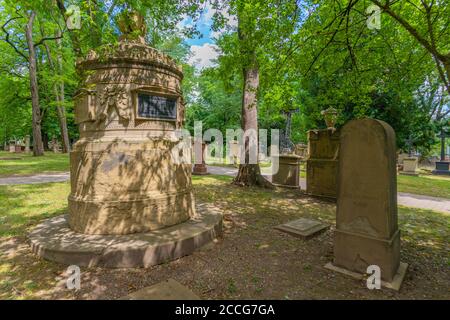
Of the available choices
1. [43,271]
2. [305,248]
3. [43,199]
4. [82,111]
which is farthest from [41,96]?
[305,248]

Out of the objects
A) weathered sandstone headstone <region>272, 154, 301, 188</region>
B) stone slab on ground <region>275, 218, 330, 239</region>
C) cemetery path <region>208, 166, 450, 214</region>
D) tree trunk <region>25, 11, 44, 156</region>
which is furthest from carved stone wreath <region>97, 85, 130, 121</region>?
tree trunk <region>25, 11, 44, 156</region>

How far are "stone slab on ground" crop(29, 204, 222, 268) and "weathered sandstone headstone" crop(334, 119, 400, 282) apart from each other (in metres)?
2.10

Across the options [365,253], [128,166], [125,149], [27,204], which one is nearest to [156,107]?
[125,149]

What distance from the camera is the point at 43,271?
306 cm

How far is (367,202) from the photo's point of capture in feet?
10.0

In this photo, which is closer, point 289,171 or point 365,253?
point 365,253

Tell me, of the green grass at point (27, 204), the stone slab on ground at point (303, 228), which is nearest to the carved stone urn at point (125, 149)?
the green grass at point (27, 204)

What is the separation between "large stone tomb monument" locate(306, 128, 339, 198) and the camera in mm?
7582

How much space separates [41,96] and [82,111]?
2729cm

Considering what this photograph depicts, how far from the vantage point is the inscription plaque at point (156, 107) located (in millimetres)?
4204

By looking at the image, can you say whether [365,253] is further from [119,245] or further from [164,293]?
[119,245]

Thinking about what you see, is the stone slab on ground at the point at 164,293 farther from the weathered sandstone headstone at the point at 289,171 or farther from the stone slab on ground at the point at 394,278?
the weathered sandstone headstone at the point at 289,171

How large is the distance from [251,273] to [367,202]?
1.75 meters
